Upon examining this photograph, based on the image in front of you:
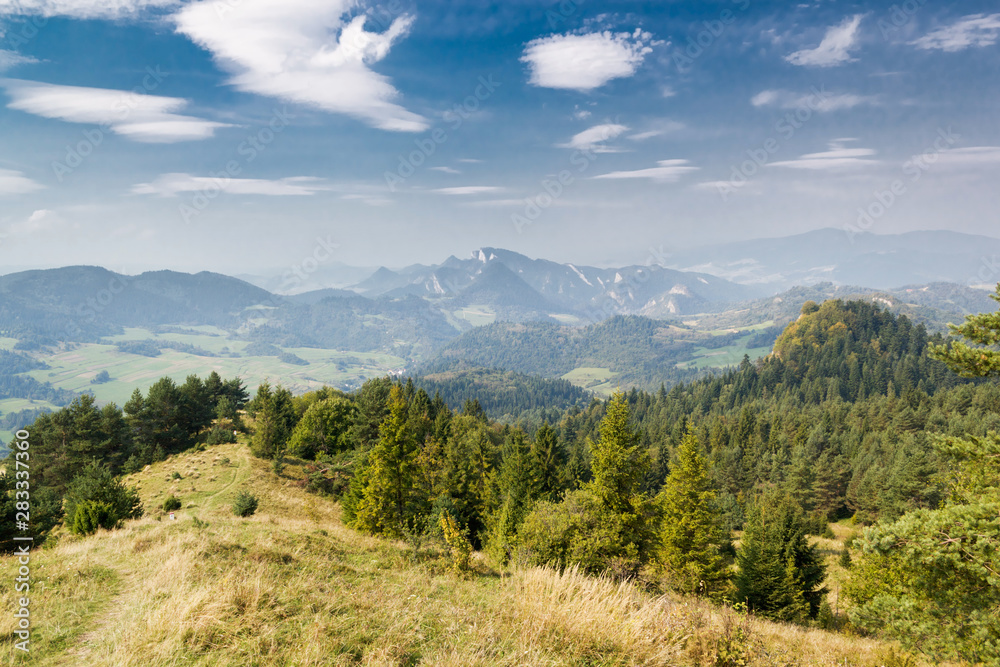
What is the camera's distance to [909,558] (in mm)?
10047

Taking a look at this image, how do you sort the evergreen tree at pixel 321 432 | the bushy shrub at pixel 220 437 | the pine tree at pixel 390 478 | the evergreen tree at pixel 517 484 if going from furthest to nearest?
the evergreen tree at pixel 321 432 → the bushy shrub at pixel 220 437 → the evergreen tree at pixel 517 484 → the pine tree at pixel 390 478

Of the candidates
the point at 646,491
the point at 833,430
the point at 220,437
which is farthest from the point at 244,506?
the point at 833,430

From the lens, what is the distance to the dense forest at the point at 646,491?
10.4 metres

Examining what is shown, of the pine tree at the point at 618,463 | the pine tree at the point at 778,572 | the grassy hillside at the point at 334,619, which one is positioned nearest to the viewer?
the grassy hillside at the point at 334,619

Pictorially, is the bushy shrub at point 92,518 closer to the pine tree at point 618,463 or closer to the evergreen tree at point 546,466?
the pine tree at point 618,463

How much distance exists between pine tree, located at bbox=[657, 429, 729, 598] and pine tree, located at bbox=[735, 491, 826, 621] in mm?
2647

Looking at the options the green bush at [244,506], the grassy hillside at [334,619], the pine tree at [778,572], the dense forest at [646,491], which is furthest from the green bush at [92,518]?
the pine tree at [778,572]

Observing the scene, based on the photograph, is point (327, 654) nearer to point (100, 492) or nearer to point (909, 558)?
point (909, 558)

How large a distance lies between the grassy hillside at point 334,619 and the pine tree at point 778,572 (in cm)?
1957

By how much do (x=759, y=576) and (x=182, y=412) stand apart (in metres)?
69.4

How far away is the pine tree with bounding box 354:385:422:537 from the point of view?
105 ft

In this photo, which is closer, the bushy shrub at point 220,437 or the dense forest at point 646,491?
the dense forest at point 646,491

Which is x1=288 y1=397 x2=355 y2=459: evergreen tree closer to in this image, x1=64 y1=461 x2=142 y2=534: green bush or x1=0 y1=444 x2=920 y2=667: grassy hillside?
x1=64 y1=461 x2=142 y2=534: green bush

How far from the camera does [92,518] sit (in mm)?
20234
